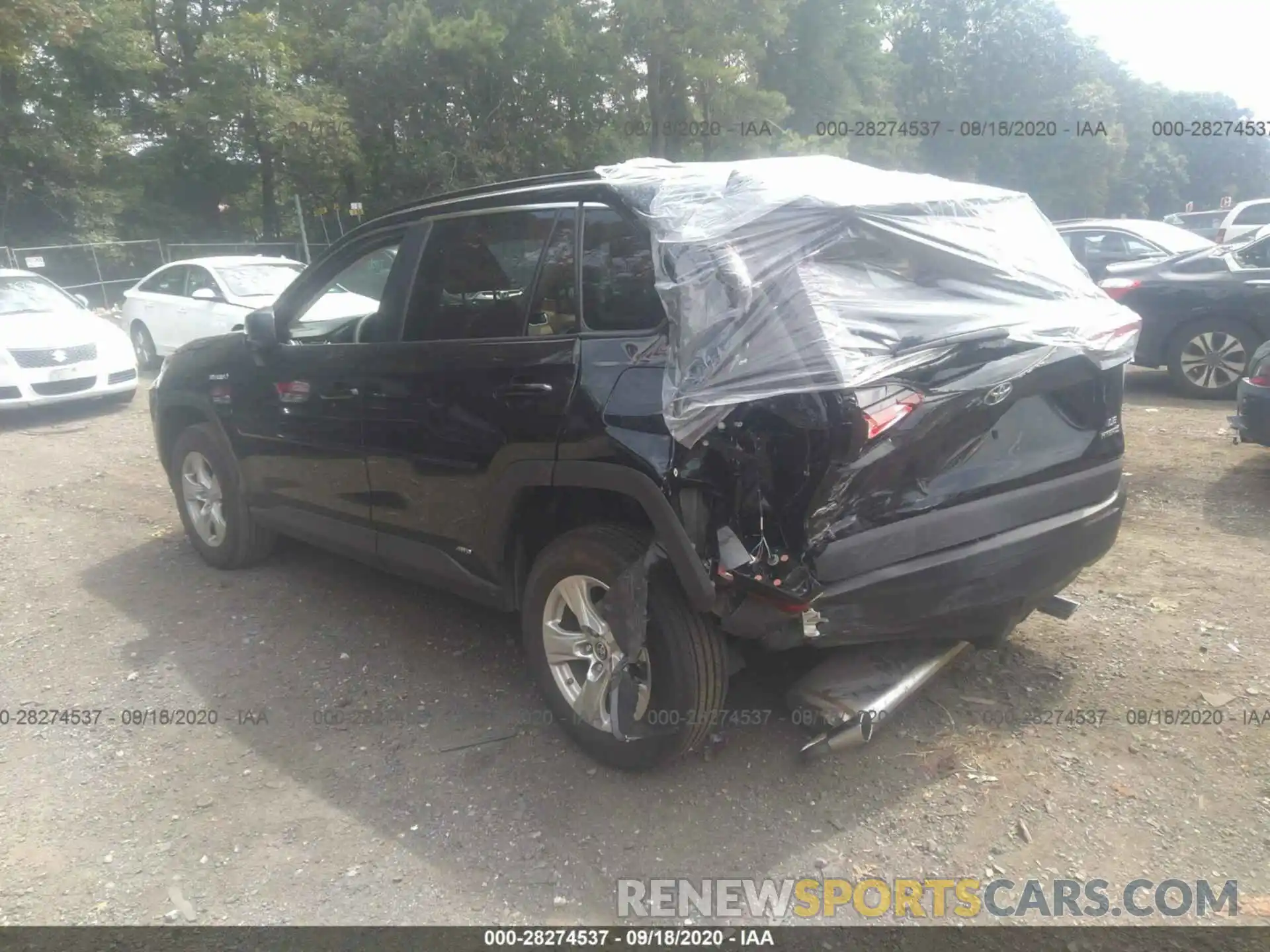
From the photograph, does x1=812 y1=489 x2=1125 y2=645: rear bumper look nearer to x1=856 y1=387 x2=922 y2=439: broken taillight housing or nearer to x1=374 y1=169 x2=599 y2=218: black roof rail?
x1=856 y1=387 x2=922 y2=439: broken taillight housing

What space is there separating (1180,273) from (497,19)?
19664mm

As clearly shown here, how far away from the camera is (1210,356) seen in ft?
27.5

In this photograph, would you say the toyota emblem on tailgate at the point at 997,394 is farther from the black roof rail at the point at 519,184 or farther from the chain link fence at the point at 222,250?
the chain link fence at the point at 222,250

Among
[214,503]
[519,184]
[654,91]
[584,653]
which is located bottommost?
[584,653]

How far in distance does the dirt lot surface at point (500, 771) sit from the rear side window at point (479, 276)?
148 centimetres

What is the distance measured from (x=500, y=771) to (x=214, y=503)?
9.24 feet

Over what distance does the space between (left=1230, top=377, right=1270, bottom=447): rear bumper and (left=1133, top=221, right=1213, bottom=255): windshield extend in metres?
5.36

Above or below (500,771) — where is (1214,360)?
above

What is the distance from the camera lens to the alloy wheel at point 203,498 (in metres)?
5.23

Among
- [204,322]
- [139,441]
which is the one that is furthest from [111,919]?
[204,322]

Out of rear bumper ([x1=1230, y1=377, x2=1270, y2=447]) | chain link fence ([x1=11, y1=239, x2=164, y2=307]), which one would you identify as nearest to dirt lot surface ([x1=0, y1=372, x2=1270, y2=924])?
rear bumper ([x1=1230, y1=377, x2=1270, y2=447])

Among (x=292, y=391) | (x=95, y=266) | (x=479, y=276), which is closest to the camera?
(x=479, y=276)

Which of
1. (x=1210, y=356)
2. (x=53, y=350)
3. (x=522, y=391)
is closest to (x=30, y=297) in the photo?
(x=53, y=350)

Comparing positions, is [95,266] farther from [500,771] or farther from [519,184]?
[500,771]
